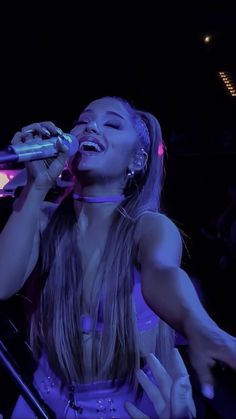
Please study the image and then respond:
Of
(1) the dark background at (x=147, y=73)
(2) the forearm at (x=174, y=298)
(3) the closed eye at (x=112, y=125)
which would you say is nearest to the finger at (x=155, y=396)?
(2) the forearm at (x=174, y=298)

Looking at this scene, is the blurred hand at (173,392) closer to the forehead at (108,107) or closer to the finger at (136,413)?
the finger at (136,413)

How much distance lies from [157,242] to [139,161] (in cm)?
40

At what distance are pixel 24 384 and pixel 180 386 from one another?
310 millimetres

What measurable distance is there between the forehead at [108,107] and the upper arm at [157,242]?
35cm

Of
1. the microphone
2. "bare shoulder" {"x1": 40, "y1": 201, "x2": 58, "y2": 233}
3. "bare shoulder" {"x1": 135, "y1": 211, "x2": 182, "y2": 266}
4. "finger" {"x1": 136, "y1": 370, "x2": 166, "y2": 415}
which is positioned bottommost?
"finger" {"x1": 136, "y1": 370, "x2": 166, "y2": 415}

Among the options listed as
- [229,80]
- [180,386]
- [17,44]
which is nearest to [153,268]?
[180,386]

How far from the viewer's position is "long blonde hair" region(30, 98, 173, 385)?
1.12 m

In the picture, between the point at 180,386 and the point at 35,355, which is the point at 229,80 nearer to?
the point at 35,355

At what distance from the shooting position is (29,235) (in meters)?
1.19

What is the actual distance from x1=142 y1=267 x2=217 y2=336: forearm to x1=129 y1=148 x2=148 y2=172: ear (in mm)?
478

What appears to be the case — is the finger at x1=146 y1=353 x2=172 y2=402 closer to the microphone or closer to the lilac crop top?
the lilac crop top

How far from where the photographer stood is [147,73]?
3.35m

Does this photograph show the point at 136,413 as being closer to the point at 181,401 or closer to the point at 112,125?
the point at 181,401

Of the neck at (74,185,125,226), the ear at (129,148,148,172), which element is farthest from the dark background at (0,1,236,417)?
the neck at (74,185,125,226)
